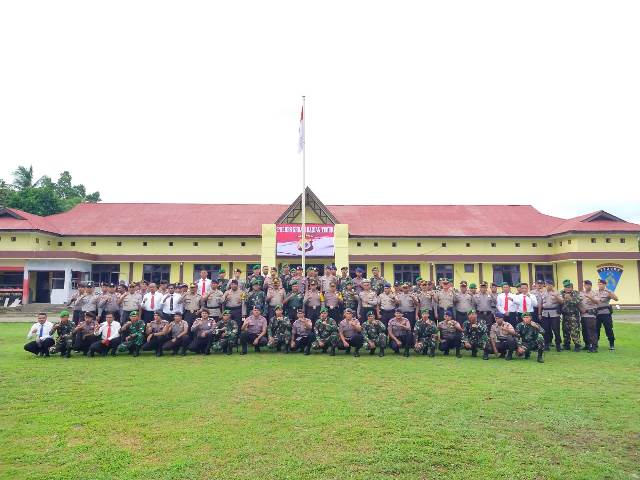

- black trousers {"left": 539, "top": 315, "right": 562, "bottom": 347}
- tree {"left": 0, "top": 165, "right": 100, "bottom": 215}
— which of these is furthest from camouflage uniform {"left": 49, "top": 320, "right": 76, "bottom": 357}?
tree {"left": 0, "top": 165, "right": 100, "bottom": 215}

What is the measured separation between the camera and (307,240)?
1086 inches

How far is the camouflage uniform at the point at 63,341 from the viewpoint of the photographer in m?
9.91

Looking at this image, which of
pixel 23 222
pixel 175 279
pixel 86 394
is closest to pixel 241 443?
pixel 86 394

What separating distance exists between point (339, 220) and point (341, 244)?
4.96 metres

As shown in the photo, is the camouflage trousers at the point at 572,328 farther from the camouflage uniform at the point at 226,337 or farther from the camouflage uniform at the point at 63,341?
the camouflage uniform at the point at 63,341

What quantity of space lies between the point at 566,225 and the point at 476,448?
30259mm

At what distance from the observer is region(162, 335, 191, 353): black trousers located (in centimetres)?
1012

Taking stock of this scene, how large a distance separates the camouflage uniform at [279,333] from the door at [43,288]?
24.7m

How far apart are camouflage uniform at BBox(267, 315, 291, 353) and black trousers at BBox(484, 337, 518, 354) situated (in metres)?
4.33

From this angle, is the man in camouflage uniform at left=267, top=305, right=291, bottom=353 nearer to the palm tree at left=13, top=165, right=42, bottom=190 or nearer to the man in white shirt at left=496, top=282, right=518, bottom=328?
the man in white shirt at left=496, top=282, right=518, bottom=328

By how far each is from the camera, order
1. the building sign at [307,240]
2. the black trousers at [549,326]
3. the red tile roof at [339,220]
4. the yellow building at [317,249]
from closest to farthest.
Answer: the black trousers at [549,326] → the building sign at [307,240] → the yellow building at [317,249] → the red tile roof at [339,220]

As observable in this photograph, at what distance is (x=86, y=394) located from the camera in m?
6.36

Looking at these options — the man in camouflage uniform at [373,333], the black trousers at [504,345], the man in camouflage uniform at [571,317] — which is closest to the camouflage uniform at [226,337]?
the man in camouflage uniform at [373,333]

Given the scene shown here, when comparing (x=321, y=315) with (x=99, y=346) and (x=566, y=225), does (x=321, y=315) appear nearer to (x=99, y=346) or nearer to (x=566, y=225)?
(x=99, y=346)
